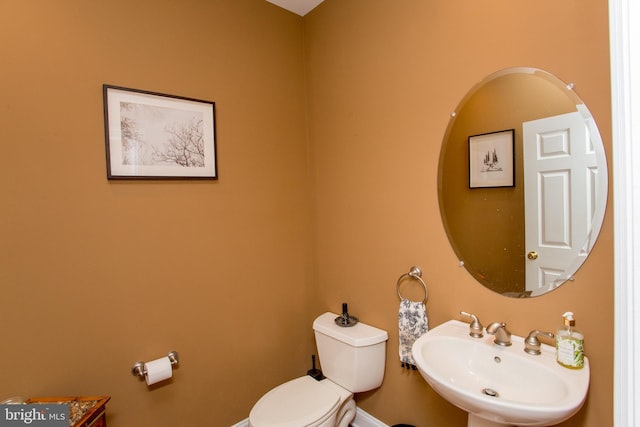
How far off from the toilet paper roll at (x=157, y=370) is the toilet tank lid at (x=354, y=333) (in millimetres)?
823

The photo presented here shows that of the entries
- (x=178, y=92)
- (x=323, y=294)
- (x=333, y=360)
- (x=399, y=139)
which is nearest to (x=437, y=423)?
(x=333, y=360)

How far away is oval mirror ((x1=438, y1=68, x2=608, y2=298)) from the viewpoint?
44.5 inches

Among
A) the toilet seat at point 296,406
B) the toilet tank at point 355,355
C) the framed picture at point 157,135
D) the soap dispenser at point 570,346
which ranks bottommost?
the toilet seat at point 296,406

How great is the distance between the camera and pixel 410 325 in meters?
1.60

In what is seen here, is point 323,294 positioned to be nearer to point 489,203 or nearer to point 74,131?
point 489,203

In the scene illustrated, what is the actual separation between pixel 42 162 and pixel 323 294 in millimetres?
1670

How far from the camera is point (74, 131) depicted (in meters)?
1.43

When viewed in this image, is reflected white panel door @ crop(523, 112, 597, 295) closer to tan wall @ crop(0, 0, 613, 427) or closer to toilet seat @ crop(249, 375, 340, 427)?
tan wall @ crop(0, 0, 613, 427)

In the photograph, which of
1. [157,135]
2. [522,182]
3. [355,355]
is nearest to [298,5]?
[157,135]

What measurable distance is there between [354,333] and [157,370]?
1.01 m

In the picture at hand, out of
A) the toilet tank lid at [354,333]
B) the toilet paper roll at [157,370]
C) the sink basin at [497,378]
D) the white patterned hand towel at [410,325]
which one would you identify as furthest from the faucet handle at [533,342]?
the toilet paper roll at [157,370]

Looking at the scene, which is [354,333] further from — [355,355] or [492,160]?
[492,160]

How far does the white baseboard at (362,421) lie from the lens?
1.88 metres

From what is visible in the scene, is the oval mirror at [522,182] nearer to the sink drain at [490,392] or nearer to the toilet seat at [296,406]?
the sink drain at [490,392]
